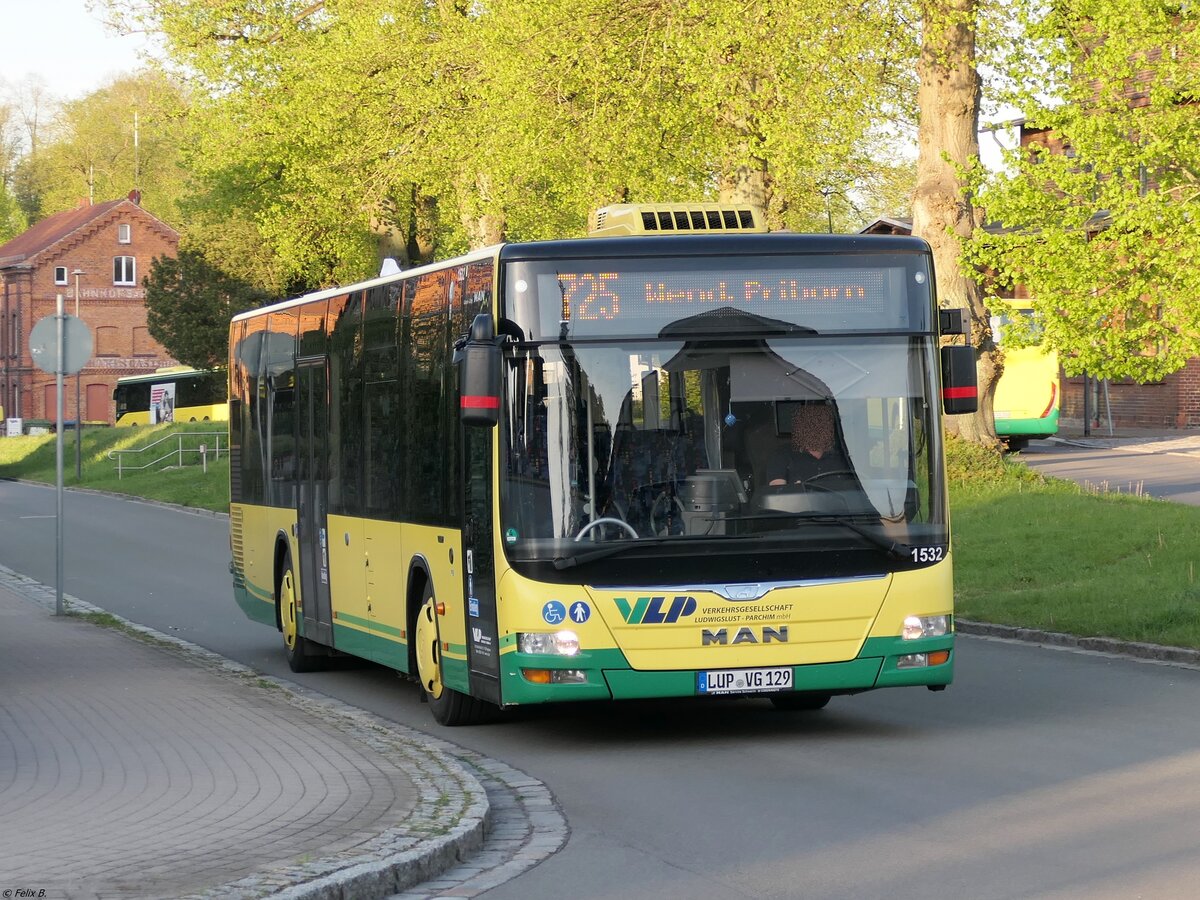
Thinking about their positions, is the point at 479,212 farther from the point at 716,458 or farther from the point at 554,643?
the point at 554,643

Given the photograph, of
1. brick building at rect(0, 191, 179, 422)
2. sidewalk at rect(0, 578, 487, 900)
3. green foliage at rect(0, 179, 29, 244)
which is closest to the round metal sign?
sidewalk at rect(0, 578, 487, 900)

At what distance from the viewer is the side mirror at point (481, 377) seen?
10562mm

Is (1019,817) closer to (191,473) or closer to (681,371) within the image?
(681,371)

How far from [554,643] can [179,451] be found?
48.7m

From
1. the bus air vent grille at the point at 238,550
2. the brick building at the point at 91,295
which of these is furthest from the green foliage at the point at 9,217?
the bus air vent grille at the point at 238,550

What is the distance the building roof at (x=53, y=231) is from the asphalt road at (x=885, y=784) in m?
94.3

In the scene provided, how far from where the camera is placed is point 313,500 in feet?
50.2

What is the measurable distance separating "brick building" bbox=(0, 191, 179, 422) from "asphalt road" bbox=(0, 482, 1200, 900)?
94.4m

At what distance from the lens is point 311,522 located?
15.4m

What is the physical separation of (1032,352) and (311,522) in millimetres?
32736

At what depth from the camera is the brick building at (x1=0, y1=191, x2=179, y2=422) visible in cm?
10638

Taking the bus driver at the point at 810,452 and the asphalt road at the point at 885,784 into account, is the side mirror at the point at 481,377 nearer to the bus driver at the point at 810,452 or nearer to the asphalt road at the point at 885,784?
the bus driver at the point at 810,452

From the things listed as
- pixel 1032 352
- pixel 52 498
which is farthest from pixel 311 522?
pixel 52 498

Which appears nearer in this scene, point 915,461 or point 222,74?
point 915,461
